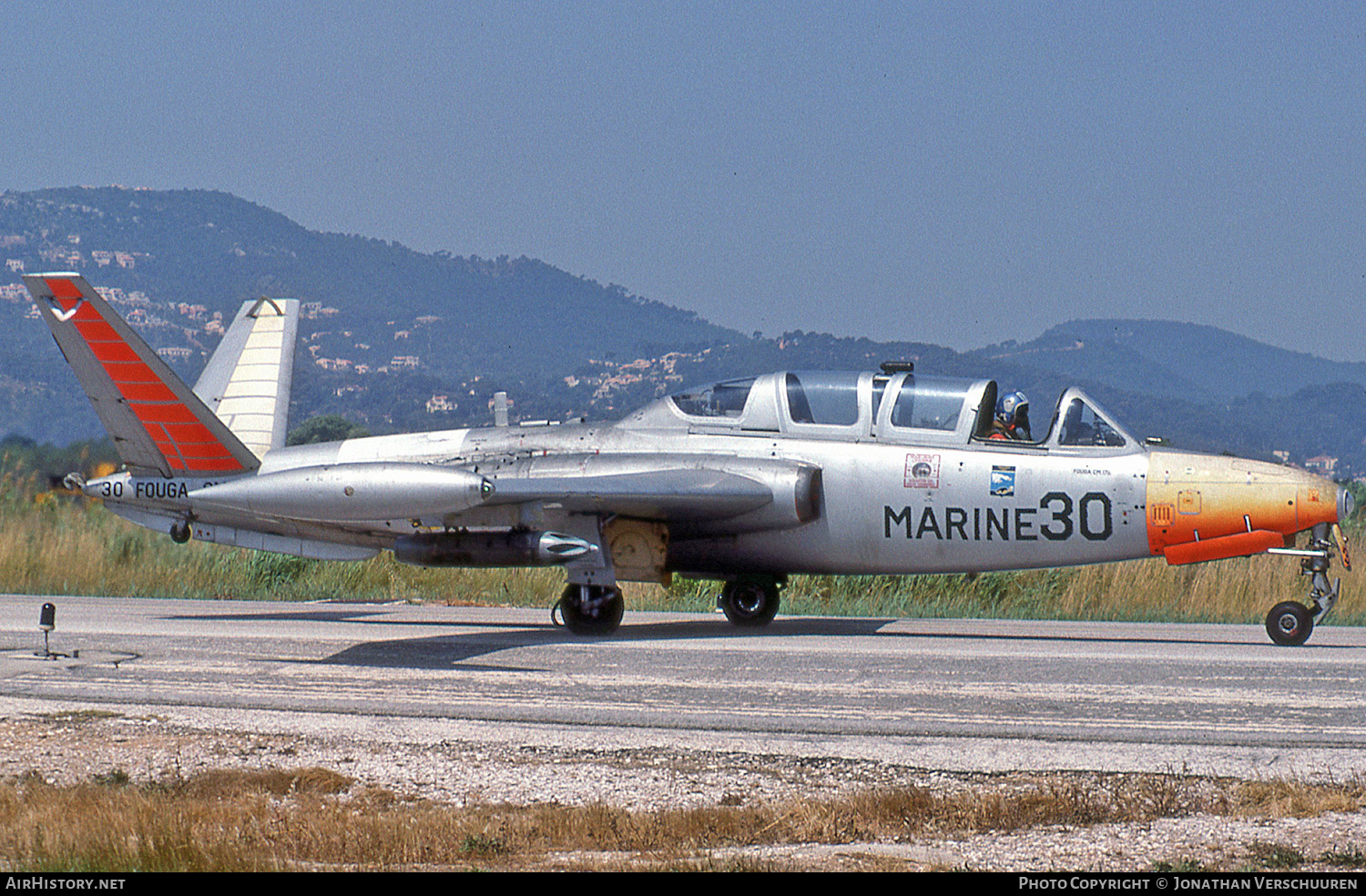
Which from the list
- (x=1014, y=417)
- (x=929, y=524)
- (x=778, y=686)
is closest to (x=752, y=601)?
(x=929, y=524)

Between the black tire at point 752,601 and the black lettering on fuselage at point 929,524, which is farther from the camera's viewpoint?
the black tire at point 752,601

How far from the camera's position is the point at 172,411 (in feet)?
51.9

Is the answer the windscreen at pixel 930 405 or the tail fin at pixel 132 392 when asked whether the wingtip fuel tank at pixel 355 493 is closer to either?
the tail fin at pixel 132 392

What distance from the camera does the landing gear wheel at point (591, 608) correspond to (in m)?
14.1

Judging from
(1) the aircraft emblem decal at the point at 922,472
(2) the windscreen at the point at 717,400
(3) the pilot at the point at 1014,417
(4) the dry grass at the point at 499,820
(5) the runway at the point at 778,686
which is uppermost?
(2) the windscreen at the point at 717,400

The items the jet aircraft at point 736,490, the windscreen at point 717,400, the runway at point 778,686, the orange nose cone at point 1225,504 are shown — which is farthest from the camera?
the windscreen at point 717,400

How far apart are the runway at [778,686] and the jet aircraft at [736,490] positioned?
0.80 metres

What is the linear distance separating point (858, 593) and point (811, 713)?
1077 centimetres

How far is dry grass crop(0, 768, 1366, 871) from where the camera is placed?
19.8 feet

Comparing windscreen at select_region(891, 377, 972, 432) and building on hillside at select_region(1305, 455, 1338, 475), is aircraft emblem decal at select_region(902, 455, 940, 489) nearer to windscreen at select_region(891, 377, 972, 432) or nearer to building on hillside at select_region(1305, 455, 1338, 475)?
windscreen at select_region(891, 377, 972, 432)

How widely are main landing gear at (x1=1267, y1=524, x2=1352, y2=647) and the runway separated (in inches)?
9.3

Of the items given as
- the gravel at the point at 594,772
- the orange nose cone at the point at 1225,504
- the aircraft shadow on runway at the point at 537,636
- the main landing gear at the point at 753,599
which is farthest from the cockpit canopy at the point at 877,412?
the gravel at the point at 594,772

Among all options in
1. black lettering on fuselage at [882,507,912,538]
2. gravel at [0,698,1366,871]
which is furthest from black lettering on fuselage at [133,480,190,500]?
black lettering on fuselage at [882,507,912,538]
